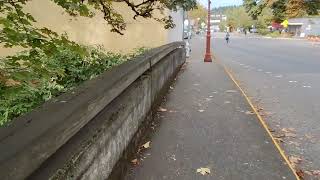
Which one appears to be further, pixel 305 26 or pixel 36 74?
pixel 305 26

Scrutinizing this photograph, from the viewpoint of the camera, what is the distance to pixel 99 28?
18094 mm

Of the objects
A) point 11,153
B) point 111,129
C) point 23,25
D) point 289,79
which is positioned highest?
point 23,25

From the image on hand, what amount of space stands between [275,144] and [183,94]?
514 centimetres

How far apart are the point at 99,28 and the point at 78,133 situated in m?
14.9

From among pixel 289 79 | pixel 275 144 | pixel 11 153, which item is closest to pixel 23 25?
pixel 11 153

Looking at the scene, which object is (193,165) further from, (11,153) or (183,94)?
(183,94)

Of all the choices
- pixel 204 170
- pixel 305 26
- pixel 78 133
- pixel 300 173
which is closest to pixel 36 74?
pixel 78 133

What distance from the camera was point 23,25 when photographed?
403 cm

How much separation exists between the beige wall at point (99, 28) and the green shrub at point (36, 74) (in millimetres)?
8193

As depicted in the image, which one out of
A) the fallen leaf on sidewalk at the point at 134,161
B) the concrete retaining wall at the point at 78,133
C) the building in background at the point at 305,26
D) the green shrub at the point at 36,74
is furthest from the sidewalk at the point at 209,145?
the building in background at the point at 305,26

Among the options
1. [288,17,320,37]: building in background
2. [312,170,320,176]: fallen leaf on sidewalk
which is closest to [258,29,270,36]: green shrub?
[288,17,320,37]: building in background

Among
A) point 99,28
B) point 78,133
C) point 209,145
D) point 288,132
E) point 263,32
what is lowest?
point 263,32

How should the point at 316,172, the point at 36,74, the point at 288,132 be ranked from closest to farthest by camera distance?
the point at 36,74, the point at 316,172, the point at 288,132

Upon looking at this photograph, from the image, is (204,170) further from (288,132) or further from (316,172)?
(288,132)
